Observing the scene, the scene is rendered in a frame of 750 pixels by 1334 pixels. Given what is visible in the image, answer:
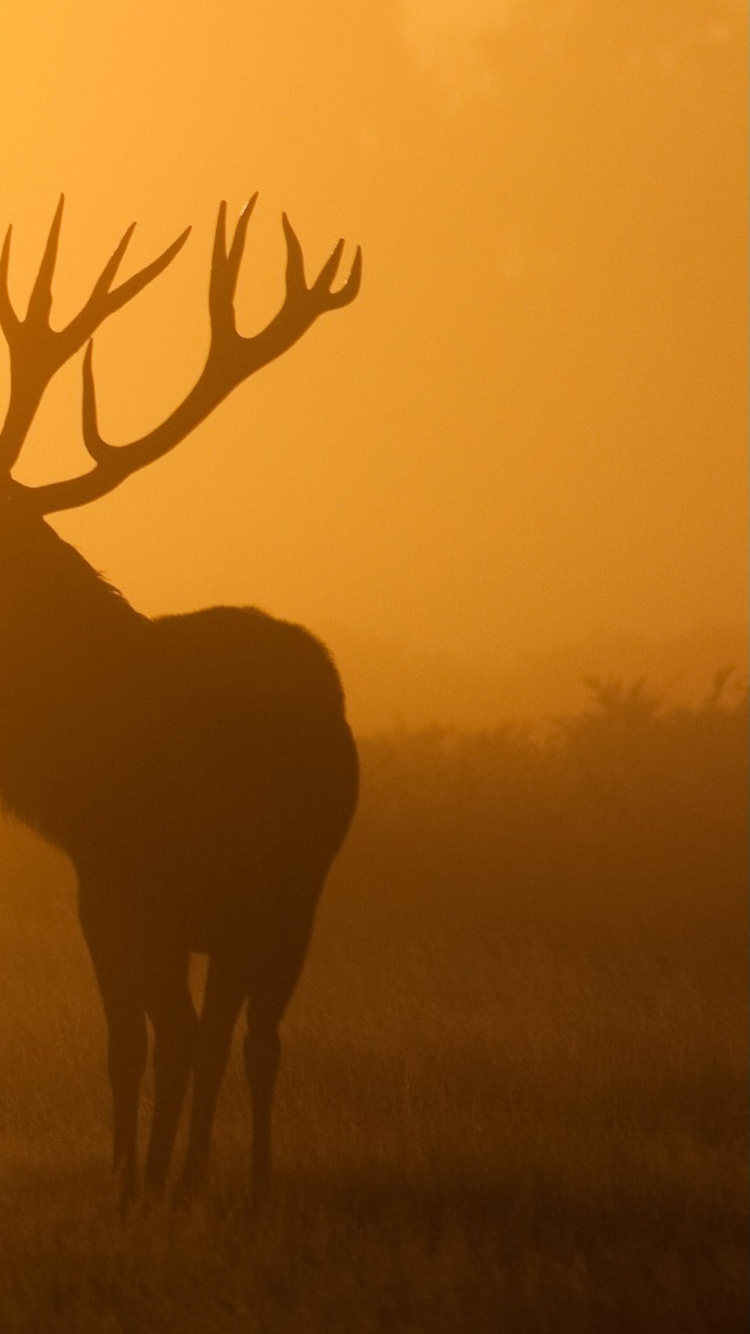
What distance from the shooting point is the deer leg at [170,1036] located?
539 cm

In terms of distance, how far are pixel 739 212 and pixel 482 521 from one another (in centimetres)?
581

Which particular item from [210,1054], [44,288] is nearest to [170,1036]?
[210,1054]

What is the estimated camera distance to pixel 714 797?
1303 centimetres

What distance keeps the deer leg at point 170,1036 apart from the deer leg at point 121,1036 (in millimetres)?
78

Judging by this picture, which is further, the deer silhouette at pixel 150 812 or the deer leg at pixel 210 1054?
the deer silhouette at pixel 150 812

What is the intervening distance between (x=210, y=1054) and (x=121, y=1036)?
298mm

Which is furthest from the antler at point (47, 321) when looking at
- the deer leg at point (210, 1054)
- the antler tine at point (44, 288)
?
the deer leg at point (210, 1054)

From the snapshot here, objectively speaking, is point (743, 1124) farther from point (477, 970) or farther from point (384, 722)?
point (384, 722)

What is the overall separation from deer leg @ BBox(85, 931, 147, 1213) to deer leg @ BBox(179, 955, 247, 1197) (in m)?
0.21

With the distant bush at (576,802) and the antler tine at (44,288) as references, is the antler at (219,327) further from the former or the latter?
the distant bush at (576,802)

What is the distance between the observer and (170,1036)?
5.46 metres

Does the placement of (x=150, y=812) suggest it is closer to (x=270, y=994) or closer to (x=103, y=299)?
(x=270, y=994)

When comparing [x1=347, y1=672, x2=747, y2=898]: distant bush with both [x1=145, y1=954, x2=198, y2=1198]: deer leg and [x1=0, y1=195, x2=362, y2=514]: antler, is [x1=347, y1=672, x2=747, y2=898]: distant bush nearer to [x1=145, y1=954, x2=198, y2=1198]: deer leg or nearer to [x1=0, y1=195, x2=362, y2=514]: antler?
[x1=0, y1=195, x2=362, y2=514]: antler

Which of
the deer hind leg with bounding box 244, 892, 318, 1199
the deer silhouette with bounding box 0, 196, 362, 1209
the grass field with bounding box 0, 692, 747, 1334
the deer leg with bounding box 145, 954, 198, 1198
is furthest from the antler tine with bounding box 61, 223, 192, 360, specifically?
the grass field with bounding box 0, 692, 747, 1334
